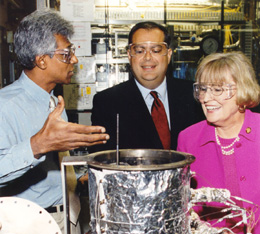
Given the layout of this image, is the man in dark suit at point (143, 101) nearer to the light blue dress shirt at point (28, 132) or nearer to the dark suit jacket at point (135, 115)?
the dark suit jacket at point (135, 115)

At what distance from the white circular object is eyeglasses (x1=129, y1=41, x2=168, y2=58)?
4.43 ft

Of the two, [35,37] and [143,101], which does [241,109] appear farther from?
[35,37]

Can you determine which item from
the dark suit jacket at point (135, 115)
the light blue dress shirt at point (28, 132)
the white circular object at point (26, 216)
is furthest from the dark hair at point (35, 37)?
the white circular object at point (26, 216)

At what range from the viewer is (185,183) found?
0.79 meters

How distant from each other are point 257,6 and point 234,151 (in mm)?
3261

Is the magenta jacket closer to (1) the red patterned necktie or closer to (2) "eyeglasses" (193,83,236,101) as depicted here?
(2) "eyeglasses" (193,83,236,101)

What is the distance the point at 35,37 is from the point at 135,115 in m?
0.76

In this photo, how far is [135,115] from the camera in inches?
75.6

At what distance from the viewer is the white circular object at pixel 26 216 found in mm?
826

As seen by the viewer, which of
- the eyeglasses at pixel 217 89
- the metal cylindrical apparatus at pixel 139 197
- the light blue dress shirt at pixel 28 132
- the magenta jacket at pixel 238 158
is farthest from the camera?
the eyeglasses at pixel 217 89

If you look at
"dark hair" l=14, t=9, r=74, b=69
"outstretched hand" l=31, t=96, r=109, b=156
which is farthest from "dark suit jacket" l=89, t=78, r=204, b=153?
"outstretched hand" l=31, t=96, r=109, b=156

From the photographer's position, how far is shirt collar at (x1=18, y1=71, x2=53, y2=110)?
145cm

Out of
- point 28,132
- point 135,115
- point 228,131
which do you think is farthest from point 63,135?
point 135,115

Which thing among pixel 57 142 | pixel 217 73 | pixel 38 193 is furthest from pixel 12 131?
pixel 217 73
